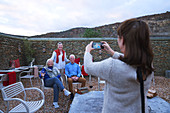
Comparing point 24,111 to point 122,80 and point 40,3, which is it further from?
point 40,3

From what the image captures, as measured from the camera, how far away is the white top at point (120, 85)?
2.03 ft

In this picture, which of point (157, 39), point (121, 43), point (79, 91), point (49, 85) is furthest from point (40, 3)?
point (157, 39)

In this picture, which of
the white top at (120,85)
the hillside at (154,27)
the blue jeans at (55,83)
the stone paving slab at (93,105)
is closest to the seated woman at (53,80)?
the blue jeans at (55,83)

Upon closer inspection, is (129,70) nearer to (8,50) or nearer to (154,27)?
(8,50)

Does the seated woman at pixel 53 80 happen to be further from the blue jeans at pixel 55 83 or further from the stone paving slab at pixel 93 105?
the stone paving slab at pixel 93 105

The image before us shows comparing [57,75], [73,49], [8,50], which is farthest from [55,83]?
[73,49]

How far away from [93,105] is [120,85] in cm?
157

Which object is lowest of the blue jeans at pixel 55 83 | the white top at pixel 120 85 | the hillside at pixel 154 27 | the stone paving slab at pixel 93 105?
the stone paving slab at pixel 93 105

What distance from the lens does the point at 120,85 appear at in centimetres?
64

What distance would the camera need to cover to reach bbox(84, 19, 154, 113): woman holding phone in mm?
609

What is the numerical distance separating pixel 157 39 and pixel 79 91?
6886 mm

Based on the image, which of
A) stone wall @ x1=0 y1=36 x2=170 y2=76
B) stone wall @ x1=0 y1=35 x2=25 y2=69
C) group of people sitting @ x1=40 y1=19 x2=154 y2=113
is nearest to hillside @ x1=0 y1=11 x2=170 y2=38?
stone wall @ x1=0 y1=36 x2=170 y2=76

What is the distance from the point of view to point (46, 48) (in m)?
6.62

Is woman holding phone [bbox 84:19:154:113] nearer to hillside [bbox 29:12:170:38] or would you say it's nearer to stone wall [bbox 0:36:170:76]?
stone wall [bbox 0:36:170:76]
